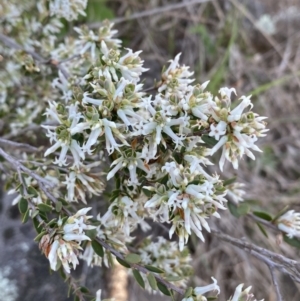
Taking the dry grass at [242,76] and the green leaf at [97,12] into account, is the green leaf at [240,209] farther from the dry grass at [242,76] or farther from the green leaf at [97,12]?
the green leaf at [97,12]

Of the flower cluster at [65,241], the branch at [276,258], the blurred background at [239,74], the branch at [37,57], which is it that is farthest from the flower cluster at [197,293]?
the blurred background at [239,74]

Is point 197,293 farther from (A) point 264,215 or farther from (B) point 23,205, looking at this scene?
(B) point 23,205

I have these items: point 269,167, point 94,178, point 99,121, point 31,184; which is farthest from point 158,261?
point 269,167

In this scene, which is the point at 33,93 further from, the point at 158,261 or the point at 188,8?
the point at 188,8

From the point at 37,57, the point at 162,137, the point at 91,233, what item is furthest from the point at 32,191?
the point at 37,57

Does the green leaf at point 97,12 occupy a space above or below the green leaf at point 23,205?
above

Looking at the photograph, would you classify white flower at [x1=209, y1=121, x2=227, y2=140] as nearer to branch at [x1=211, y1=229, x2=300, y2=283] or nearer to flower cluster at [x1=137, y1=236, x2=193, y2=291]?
branch at [x1=211, y1=229, x2=300, y2=283]

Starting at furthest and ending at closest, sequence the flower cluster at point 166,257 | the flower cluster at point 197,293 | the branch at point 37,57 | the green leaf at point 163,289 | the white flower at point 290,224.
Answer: the branch at point 37,57 < the flower cluster at point 166,257 < the white flower at point 290,224 < the green leaf at point 163,289 < the flower cluster at point 197,293
